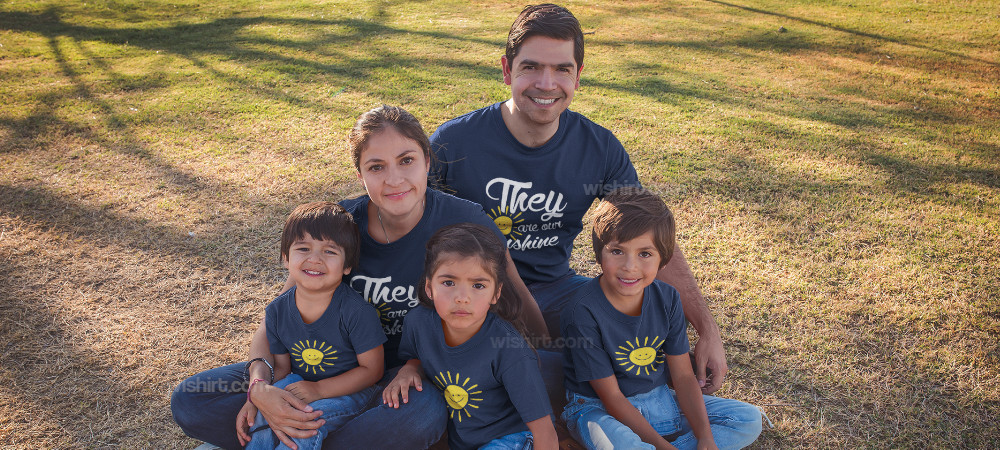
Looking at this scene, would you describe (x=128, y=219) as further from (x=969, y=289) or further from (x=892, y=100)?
(x=892, y=100)

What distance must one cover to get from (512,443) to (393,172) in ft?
3.37

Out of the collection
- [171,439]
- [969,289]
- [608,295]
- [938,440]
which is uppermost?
[608,295]

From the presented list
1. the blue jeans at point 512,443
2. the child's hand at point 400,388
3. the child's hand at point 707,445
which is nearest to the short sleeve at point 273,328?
the child's hand at point 400,388

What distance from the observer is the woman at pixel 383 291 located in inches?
83.9

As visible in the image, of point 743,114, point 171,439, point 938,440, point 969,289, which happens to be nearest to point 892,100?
point 743,114

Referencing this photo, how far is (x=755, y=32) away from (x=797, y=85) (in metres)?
2.30

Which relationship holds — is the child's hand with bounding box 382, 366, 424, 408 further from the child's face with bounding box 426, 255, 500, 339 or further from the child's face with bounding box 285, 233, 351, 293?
the child's face with bounding box 285, 233, 351, 293

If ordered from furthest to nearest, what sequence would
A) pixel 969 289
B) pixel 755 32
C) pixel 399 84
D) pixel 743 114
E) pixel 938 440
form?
pixel 755 32
pixel 399 84
pixel 743 114
pixel 969 289
pixel 938 440

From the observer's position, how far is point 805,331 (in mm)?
3127

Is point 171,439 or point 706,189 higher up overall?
point 706,189

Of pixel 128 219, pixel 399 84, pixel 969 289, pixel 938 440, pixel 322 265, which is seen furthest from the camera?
pixel 399 84

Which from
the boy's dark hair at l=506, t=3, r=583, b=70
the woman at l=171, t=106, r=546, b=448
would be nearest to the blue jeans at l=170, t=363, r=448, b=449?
the woman at l=171, t=106, r=546, b=448

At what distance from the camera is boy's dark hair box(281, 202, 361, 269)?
2.22 m

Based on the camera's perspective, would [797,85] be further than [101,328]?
Yes
